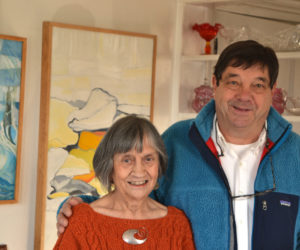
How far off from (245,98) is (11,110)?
5.01 feet

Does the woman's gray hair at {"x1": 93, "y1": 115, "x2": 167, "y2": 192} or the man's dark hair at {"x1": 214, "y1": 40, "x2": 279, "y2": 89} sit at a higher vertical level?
the man's dark hair at {"x1": 214, "y1": 40, "x2": 279, "y2": 89}

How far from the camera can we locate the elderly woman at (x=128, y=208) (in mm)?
1818

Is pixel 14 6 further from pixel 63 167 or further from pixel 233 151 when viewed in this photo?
pixel 233 151

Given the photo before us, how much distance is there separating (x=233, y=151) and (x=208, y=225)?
0.30 metres

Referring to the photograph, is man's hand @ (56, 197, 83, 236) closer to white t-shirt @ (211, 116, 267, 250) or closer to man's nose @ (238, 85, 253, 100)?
white t-shirt @ (211, 116, 267, 250)

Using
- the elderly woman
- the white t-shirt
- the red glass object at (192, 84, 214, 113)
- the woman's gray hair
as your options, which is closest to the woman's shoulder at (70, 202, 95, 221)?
the elderly woman

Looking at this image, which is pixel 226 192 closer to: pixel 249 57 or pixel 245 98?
pixel 245 98

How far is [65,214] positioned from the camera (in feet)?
6.06

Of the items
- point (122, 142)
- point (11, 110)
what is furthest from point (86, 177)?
point (122, 142)

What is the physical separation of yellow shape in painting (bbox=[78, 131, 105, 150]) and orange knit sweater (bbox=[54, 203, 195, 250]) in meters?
1.36

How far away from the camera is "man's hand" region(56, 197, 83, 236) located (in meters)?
1.83

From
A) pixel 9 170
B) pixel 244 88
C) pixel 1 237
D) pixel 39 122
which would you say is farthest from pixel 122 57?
pixel 244 88

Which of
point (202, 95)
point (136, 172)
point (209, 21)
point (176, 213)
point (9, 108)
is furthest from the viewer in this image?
point (209, 21)

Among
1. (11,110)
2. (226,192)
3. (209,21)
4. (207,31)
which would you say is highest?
(209,21)
